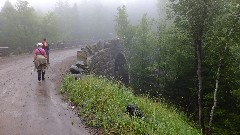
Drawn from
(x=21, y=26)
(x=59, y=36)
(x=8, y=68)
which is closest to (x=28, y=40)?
(x=21, y=26)

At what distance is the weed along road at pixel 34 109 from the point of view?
9.20 metres

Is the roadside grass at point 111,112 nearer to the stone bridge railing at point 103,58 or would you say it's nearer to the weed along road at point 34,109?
the weed along road at point 34,109

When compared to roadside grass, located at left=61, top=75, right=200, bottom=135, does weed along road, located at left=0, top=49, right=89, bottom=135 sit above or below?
below

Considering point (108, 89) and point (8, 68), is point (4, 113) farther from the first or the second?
point (8, 68)

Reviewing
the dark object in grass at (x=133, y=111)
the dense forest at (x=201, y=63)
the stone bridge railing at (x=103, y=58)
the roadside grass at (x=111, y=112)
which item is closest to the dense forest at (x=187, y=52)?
the dense forest at (x=201, y=63)

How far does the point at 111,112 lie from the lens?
1013 cm

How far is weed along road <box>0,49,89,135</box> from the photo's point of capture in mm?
9195

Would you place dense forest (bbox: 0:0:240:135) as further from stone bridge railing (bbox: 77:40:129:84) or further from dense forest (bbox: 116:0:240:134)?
stone bridge railing (bbox: 77:40:129:84)

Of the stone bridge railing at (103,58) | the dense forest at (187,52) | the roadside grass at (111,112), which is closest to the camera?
the roadside grass at (111,112)

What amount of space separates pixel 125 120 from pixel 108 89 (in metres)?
3.62

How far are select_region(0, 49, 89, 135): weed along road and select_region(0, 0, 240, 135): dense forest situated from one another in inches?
215

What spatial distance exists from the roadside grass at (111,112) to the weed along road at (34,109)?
47 cm

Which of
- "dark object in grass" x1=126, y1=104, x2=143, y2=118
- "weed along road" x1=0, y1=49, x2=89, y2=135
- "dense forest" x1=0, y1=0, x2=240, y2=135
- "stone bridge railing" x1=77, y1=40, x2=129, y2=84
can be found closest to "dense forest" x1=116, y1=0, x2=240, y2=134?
"dense forest" x1=0, y1=0, x2=240, y2=135

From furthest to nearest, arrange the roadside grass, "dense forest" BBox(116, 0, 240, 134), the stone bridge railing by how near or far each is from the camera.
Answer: the stone bridge railing → "dense forest" BBox(116, 0, 240, 134) → the roadside grass
